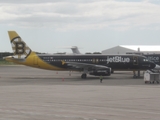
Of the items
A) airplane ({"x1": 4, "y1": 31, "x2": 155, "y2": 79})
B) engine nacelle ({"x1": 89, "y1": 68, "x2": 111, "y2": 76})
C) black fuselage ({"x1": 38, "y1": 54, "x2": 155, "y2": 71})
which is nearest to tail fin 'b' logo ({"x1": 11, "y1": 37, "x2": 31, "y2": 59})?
airplane ({"x1": 4, "y1": 31, "x2": 155, "y2": 79})

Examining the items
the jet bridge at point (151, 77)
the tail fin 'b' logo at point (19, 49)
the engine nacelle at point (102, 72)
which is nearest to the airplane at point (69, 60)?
the tail fin 'b' logo at point (19, 49)

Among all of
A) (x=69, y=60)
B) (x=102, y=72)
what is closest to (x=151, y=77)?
(x=102, y=72)

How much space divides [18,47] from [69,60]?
653 cm

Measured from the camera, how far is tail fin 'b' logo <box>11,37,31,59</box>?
48.7 metres

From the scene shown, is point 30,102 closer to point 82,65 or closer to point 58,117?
point 58,117

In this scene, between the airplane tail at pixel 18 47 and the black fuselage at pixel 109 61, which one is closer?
the airplane tail at pixel 18 47

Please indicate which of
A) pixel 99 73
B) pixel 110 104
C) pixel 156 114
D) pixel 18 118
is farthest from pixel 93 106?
pixel 99 73

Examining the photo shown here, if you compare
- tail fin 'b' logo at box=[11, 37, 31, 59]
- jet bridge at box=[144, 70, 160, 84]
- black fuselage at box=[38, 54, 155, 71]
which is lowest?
jet bridge at box=[144, 70, 160, 84]

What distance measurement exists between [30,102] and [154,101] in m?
7.25

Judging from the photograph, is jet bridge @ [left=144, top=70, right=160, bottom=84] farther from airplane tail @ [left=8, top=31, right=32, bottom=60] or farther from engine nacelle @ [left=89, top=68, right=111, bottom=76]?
airplane tail @ [left=8, top=31, right=32, bottom=60]

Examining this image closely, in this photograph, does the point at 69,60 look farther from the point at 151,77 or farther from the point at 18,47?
the point at 151,77

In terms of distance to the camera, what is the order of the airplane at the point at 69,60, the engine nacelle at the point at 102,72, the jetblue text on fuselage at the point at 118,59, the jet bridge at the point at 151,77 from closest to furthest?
the jet bridge at the point at 151,77 → the engine nacelle at the point at 102,72 → the airplane at the point at 69,60 → the jetblue text on fuselage at the point at 118,59

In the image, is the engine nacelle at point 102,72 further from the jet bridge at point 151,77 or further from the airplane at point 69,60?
the jet bridge at point 151,77

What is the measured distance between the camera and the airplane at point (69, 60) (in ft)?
160
